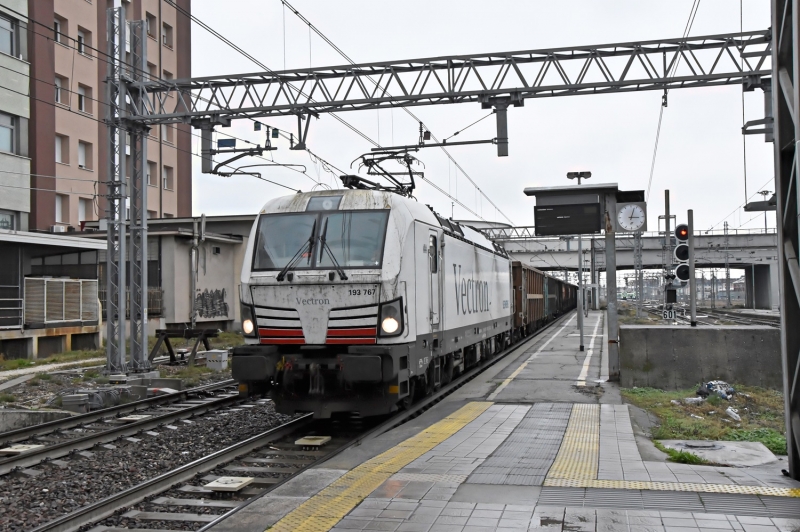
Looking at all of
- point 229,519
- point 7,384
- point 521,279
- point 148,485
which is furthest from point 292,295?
point 521,279

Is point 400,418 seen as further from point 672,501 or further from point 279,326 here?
point 672,501

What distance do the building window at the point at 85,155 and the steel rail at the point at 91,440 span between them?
26.4 meters

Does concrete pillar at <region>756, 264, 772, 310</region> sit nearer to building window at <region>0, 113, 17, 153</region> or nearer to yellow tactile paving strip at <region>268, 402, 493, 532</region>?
building window at <region>0, 113, 17, 153</region>

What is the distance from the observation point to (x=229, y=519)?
5816mm

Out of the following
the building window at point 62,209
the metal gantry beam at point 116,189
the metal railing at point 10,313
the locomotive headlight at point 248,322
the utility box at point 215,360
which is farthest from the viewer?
the building window at point 62,209

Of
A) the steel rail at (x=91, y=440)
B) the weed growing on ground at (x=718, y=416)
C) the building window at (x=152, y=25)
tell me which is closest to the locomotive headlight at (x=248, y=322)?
the steel rail at (x=91, y=440)

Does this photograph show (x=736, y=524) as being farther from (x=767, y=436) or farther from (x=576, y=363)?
(x=576, y=363)

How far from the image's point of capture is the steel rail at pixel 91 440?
27.8 feet

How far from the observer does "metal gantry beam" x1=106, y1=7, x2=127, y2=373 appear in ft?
53.7

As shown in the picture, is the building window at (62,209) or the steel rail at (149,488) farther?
the building window at (62,209)

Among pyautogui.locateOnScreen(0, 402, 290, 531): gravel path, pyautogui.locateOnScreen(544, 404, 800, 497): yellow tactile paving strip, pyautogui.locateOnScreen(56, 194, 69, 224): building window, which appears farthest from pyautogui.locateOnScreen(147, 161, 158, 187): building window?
pyautogui.locateOnScreen(544, 404, 800, 497): yellow tactile paving strip

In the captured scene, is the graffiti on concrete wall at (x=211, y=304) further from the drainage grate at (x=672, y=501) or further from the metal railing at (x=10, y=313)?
the drainage grate at (x=672, y=501)

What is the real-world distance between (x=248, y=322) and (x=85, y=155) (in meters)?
29.2

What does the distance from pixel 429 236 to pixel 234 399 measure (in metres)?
4.89
